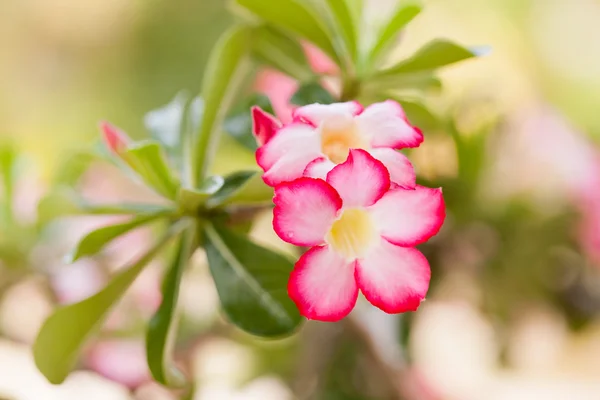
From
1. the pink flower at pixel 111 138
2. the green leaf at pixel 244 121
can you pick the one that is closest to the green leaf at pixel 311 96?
the green leaf at pixel 244 121

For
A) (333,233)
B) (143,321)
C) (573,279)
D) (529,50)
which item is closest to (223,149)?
(143,321)

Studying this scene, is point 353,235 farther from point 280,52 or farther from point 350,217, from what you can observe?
point 280,52

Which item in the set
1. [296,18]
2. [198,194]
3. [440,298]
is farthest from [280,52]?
[440,298]

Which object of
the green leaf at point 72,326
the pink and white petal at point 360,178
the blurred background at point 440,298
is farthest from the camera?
the blurred background at point 440,298

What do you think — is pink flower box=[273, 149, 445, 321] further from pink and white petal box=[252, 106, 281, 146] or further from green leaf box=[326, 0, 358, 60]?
green leaf box=[326, 0, 358, 60]

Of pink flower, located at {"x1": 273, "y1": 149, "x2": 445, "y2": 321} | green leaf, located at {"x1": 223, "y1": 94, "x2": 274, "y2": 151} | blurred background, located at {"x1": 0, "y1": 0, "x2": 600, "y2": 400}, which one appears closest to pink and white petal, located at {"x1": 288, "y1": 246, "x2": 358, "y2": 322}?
pink flower, located at {"x1": 273, "y1": 149, "x2": 445, "y2": 321}

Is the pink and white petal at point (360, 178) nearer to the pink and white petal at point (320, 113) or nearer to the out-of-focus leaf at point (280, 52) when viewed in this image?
A: the pink and white petal at point (320, 113)

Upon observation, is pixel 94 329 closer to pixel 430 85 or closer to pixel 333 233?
pixel 333 233
